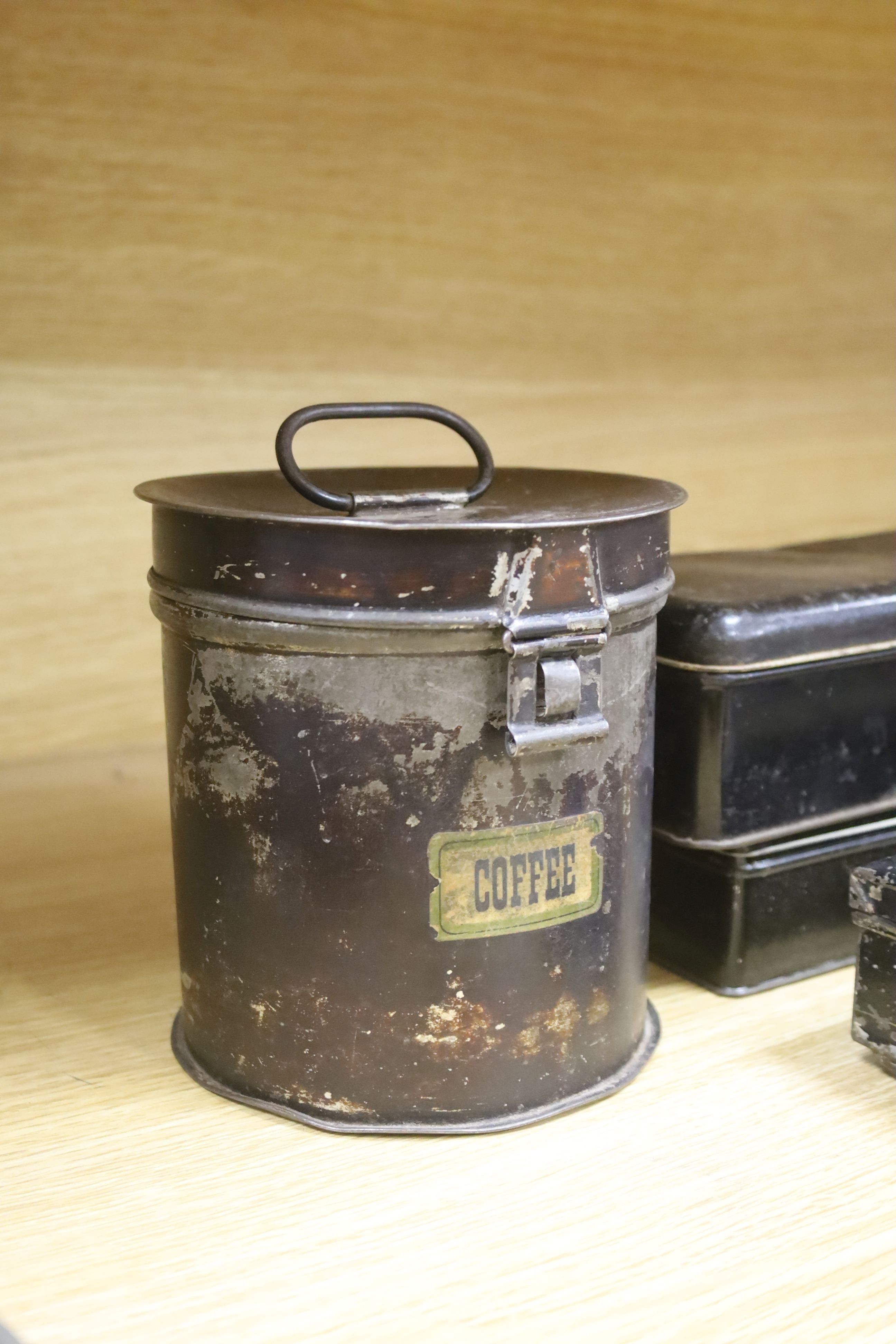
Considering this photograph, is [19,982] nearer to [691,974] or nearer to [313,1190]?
[313,1190]

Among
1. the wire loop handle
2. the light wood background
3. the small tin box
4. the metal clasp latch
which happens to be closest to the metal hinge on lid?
the metal clasp latch

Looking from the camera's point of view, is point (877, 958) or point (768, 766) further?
point (768, 766)

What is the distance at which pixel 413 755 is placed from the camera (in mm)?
812

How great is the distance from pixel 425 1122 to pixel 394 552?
361mm

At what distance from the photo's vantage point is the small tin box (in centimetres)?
91

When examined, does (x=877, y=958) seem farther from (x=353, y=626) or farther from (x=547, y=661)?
(x=353, y=626)

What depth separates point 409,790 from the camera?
82 centimetres

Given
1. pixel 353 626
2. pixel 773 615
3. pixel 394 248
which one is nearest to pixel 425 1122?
pixel 353 626

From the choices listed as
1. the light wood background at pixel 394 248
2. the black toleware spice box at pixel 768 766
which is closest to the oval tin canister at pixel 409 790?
the black toleware spice box at pixel 768 766

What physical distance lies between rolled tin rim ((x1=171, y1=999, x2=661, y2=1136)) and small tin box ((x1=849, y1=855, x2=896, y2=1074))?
0.50 feet

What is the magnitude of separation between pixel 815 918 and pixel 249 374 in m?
0.86

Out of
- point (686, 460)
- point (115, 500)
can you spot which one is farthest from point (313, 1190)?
point (686, 460)

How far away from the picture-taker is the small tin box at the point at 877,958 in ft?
2.98

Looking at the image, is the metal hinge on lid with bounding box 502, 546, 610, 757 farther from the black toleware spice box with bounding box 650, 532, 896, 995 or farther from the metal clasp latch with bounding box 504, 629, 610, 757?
the black toleware spice box with bounding box 650, 532, 896, 995
